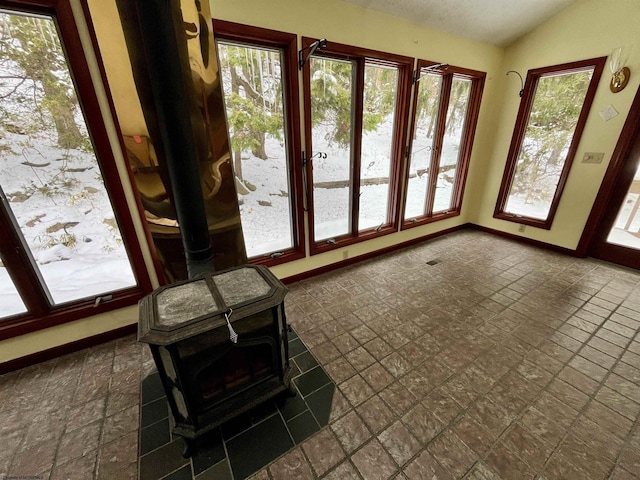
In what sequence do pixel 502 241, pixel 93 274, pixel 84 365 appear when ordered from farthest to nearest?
pixel 502 241, pixel 93 274, pixel 84 365

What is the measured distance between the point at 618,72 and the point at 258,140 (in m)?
3.68

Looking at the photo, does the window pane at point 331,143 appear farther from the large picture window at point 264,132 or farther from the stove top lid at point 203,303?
the stove top lid at point 203,303

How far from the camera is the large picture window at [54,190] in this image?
1.41 m

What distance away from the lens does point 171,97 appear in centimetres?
122

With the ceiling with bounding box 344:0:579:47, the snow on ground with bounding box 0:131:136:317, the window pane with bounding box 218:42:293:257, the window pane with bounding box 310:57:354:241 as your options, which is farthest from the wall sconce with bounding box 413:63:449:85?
the snow on ground with bounding box 0:131:136:317

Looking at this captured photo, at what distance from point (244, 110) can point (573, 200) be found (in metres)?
3.89

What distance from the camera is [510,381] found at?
1.58m

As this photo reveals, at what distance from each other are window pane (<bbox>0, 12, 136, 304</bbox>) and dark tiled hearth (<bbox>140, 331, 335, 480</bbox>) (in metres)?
0.98

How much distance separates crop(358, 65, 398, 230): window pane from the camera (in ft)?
8.64

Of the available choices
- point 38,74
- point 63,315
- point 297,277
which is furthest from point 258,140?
point 63,315

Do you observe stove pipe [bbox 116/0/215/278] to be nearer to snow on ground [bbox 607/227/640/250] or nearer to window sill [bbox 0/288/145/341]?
window sill [bbox 0/288/145/341]

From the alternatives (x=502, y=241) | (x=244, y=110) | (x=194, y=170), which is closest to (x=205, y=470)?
(x=194, y=170)

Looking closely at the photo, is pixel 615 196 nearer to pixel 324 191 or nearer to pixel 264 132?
pixel 324 191

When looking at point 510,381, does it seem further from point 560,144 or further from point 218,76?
point 560,144
